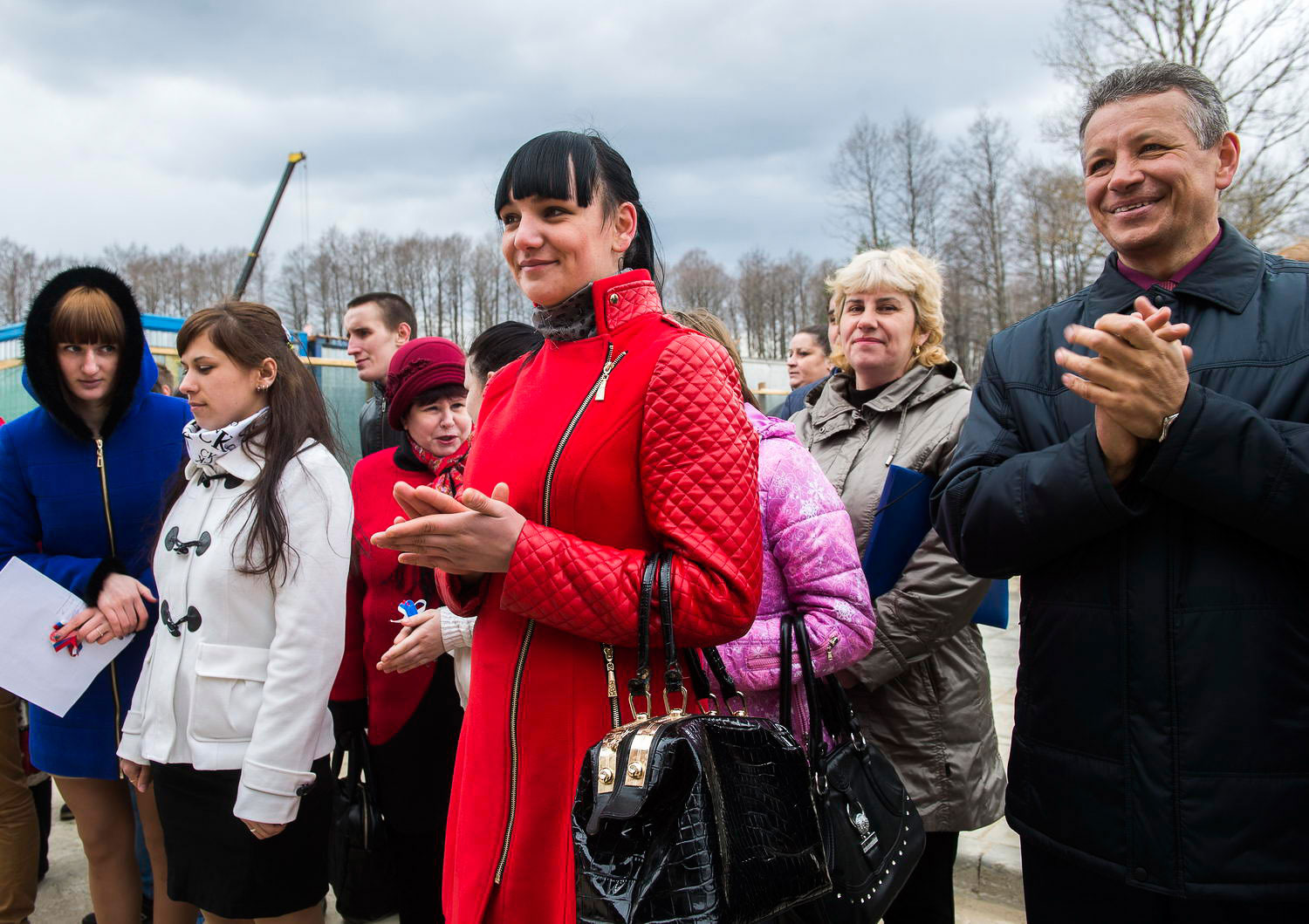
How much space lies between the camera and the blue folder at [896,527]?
2.48 meters

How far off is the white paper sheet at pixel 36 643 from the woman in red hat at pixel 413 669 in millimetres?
839

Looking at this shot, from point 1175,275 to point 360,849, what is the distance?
10.1 feet

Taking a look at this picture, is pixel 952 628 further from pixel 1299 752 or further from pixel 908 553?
pixel 1299 752

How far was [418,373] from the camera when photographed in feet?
10.7

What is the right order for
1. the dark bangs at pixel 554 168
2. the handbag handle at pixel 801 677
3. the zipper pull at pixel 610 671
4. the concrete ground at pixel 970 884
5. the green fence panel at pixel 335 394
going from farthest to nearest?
the green fence panel at pixel 335 394
the concrete ground at pixel 970 884
the handbag handle at pixel 801 677
the dark bangs at pixel 554 168
the zipper pull at pixel 610 671

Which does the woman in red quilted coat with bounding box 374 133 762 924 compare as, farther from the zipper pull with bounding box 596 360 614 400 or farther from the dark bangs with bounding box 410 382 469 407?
the dark bangs with bounding box 410 382 469 407

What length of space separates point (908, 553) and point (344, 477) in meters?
1.71

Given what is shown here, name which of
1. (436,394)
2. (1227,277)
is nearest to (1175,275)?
(1227,277)

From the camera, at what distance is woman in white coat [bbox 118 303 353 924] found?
240 centimetres

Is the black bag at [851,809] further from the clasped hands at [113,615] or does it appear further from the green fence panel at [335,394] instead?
the green fence panel at [335,394]

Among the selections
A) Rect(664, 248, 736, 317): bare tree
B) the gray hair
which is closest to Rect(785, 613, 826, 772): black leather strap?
the gray hair

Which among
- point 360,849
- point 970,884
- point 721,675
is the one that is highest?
point 721,675

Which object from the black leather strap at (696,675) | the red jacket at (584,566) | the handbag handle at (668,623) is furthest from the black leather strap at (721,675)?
the handbag handle at (668,623)

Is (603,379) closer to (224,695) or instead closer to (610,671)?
(610,671)
